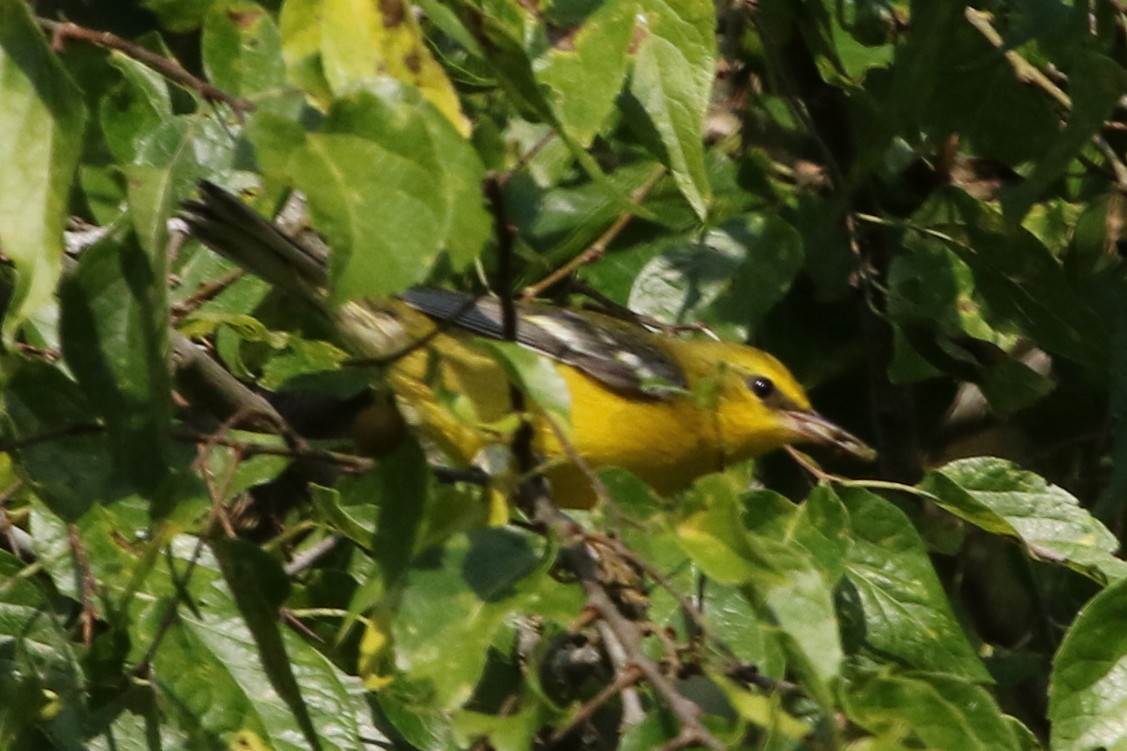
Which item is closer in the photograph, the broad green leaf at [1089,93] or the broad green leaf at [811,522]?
the broad green leaf at [811,522]

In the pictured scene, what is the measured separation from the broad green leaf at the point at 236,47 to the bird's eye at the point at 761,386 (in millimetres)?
→ 1684

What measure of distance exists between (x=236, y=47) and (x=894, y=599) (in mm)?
1614

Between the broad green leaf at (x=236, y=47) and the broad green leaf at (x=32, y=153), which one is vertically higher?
the broad green leaf at (x=32, y=153)

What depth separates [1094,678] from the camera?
239 centimetres

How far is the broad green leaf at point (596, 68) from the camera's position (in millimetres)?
2232

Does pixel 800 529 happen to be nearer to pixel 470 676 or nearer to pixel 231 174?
pixel 470 676

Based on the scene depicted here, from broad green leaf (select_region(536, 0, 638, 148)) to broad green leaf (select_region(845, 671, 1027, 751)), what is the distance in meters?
0.84

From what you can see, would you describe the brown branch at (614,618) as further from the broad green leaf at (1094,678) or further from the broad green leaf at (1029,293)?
the broad green leaf at (1029,293)

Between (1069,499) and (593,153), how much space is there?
67.1 inches

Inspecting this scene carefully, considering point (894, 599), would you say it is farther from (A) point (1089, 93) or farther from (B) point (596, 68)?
(B) point (596, 68)

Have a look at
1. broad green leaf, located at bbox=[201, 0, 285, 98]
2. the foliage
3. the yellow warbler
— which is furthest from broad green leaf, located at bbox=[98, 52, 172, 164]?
the yellow warbler

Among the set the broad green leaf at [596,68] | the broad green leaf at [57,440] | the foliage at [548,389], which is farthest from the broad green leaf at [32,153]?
the broad green leaf at [596,68]

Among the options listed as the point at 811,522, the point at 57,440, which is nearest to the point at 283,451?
the point at 57,440

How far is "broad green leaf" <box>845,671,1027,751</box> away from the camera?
193 cm
